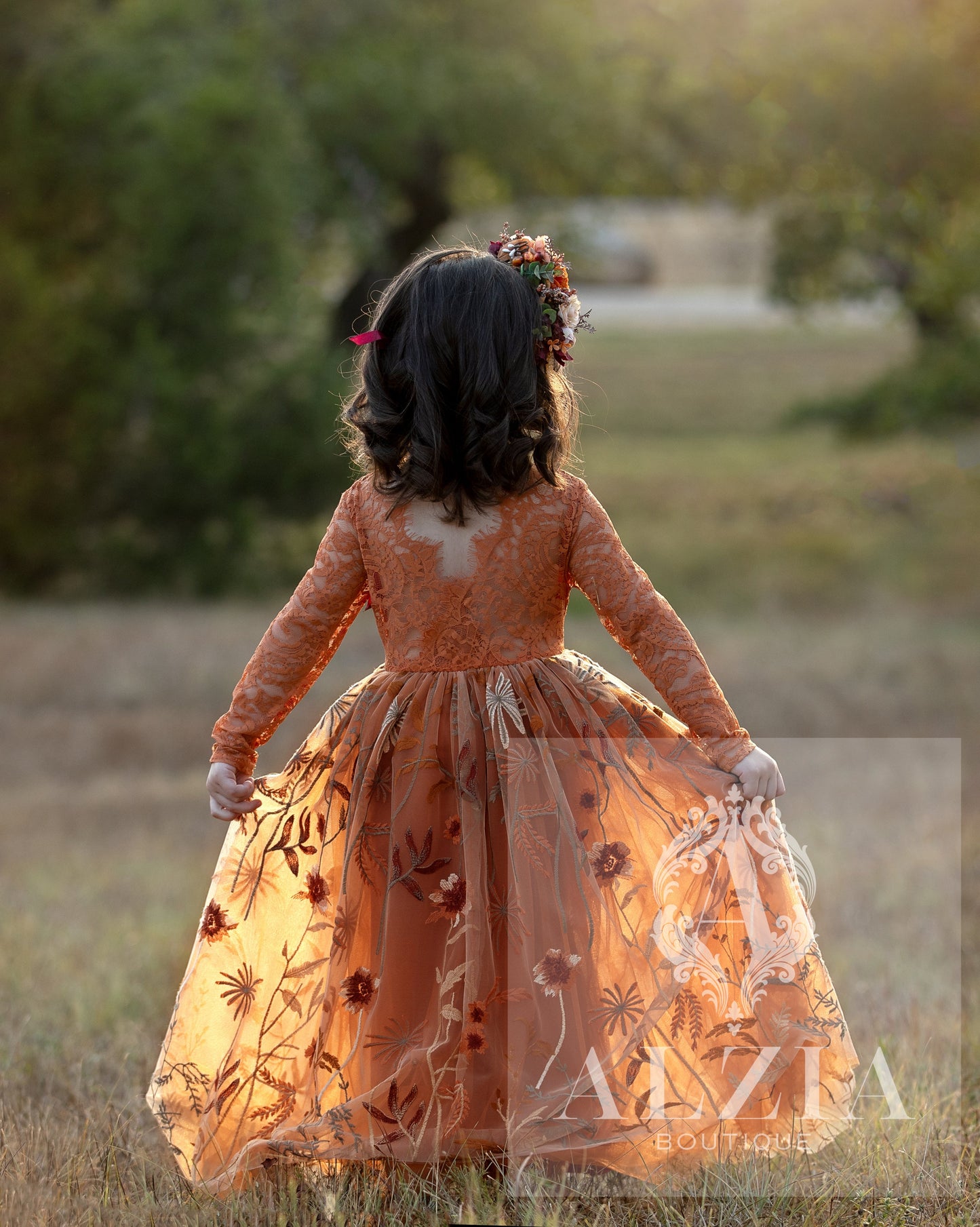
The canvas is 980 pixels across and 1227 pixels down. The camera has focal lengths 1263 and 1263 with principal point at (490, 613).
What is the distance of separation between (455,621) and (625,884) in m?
0.52

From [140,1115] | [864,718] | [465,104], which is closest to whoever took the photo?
[140,1115]

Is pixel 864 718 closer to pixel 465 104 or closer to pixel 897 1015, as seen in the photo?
pixel 897 1015

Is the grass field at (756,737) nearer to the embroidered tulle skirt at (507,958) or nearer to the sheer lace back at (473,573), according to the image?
the embroidered tulle skirt at (507,958)

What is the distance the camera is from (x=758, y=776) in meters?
2.08

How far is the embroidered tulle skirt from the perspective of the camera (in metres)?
1.98

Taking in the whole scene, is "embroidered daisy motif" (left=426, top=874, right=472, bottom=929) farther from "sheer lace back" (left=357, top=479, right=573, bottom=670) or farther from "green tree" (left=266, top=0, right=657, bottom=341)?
"green tree" (left=266, top=0, right=657, bottom=341)

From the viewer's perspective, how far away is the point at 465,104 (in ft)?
37.9

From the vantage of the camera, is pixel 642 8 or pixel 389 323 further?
pixel 642 8

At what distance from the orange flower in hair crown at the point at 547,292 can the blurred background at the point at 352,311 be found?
3.19m

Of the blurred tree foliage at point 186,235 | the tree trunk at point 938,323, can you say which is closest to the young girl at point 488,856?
the blurred tree foliage at point 186,235

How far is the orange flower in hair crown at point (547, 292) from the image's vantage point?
7.17 ft

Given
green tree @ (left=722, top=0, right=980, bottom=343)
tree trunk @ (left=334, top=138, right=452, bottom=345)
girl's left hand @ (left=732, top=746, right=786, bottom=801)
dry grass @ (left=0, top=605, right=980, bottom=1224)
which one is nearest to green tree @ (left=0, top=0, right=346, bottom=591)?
dry grass @ (left=0, top=605, right=980, bottom=1224)

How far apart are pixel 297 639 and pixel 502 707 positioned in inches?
15.9

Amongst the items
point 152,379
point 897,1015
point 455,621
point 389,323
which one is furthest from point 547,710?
point 152,379
